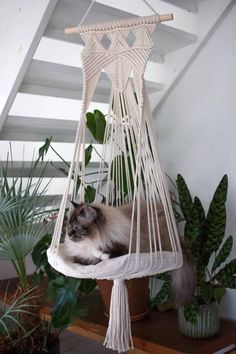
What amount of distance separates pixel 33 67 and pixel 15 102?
28cm

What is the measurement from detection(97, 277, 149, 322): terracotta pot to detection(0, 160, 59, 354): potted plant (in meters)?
0.30

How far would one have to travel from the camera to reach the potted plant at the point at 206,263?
171 centimetres

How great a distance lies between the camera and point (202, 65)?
2.14m

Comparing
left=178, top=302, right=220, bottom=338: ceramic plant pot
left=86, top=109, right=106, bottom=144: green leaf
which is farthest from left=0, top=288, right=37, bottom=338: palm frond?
left=86, top=109, right=106, bottom=144: green leaf

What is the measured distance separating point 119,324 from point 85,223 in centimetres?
34

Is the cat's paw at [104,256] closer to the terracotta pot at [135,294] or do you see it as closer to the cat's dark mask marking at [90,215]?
the cat's dark mask marking at [90,215]

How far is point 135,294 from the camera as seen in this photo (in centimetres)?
190

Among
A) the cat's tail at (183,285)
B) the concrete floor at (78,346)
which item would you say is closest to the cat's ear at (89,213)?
the cat's tail at (183,285)

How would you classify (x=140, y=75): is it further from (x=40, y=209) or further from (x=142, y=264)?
(x=40, y=209)

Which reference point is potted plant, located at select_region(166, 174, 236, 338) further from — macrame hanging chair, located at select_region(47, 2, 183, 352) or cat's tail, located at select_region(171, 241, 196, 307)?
macrame hanging chair, located at select_region(47, 2, 183, 352)

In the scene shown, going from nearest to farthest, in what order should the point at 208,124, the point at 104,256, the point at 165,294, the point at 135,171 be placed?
the point at 104,256 < the point at 135,171 < the point at 165,294 < the point at 208,124

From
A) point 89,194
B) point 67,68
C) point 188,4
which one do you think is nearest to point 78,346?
point 89,194

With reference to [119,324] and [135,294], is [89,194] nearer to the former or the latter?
[135,294]

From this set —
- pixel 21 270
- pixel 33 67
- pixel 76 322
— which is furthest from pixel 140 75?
pixel 76 322
